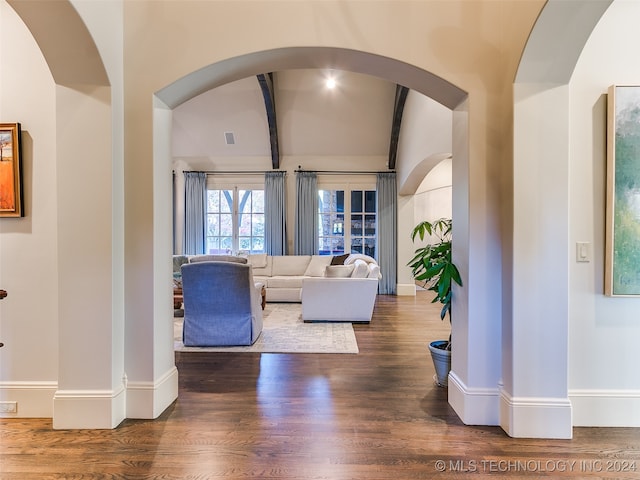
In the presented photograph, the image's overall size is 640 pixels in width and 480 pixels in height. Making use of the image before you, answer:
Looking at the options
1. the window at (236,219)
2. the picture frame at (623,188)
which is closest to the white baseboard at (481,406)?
the picture frame at (623,188)

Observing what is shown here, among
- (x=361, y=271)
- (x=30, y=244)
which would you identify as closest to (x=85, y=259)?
(x=30, y=244)

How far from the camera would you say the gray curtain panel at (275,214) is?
299 inches

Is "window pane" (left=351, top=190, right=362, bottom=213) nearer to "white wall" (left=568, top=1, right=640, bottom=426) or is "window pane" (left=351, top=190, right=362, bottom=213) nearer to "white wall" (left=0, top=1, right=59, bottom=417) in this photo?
"white wall" (left=568, top=1, right=640, bottom=426)

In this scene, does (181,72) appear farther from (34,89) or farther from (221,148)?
(221,148)

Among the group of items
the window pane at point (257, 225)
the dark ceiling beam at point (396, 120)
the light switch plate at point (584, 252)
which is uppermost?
the dark ceiling beam at point (396, 120)

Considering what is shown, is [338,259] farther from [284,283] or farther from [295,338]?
[295,338]

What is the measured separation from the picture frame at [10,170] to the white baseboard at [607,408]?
367 centimetres

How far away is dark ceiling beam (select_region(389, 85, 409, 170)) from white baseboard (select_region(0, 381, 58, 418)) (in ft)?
20.3

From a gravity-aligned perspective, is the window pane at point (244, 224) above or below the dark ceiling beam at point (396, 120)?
below

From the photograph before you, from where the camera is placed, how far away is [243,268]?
12.0 feet

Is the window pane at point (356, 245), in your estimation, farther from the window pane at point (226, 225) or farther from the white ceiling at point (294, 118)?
the window pane at point (226, 225)

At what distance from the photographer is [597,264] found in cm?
218

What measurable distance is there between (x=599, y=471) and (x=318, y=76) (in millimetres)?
6369

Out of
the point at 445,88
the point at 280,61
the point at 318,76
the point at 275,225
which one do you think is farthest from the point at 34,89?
the point at 275,225
